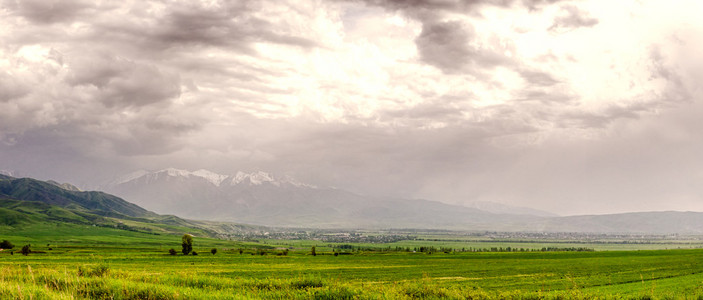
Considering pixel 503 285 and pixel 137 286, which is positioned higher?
pixel 137 286

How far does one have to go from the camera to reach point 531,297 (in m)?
Result: 19.4

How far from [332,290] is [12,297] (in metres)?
11.7

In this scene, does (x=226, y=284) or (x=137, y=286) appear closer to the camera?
(x=137, y=286)

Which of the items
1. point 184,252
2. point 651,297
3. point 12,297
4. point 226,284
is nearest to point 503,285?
point 651,297

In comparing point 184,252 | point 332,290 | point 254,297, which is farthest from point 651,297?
point 184,252

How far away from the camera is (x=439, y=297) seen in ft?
64.9

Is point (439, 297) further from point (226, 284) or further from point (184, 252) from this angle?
point (184, 252)

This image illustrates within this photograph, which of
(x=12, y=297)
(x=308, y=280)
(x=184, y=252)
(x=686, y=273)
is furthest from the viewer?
(x=184, y=252)

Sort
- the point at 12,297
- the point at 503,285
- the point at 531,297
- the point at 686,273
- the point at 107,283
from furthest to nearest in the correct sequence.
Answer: the point at 686,273
the point at 503,285
the point at 107,283
the point at 531,297
the point at 12,297

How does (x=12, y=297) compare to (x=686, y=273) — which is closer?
(x=12, y=297)

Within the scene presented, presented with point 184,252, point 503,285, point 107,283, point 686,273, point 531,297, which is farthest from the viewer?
point 184,252

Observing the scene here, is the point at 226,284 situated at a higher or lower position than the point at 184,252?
higher

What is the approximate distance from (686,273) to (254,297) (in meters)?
73.9

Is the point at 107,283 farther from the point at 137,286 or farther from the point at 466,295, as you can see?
the point at 466,295
